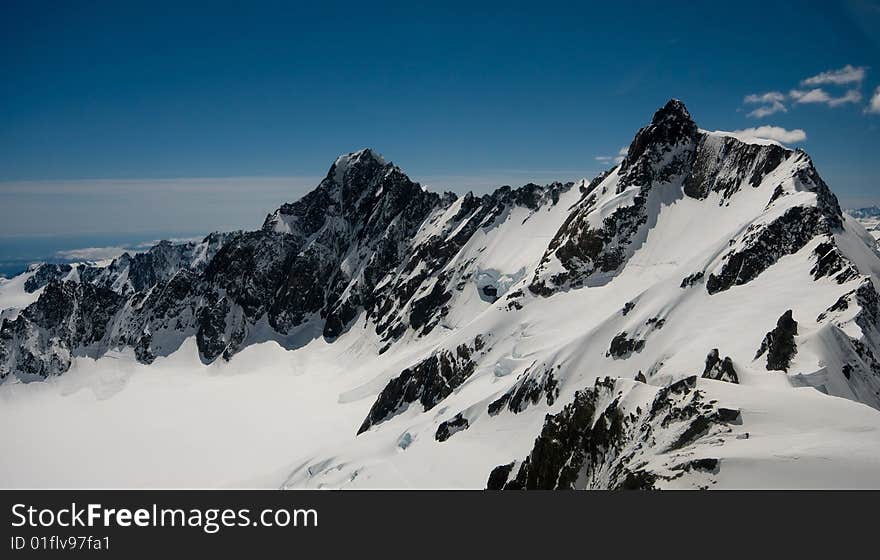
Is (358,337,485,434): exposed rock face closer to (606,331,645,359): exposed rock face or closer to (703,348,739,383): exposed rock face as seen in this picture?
(606,331,645,359): exposed rock face

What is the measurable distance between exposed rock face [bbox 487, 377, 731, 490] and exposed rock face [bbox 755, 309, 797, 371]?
2221 cm

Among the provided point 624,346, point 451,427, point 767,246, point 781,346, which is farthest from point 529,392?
point 767,246

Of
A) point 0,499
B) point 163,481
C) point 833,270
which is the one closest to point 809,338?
point 833,270

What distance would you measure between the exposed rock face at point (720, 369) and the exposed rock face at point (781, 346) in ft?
17.2

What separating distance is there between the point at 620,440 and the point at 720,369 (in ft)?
60.7

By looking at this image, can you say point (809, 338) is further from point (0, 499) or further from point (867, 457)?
point (0, 499)

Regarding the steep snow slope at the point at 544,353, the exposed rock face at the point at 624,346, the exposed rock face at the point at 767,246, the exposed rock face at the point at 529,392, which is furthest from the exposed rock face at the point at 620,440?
the exposed rock face at the point at 767,246

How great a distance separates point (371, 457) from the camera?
252ft

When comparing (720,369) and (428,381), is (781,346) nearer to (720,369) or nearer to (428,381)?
(720,369)

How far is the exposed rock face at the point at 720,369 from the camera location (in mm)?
40281

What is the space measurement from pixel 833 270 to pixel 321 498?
64847 millimetres

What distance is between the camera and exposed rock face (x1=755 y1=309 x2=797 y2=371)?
45312 millimetres

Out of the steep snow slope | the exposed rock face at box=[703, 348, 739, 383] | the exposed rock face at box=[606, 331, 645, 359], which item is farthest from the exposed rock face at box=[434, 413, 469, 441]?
the exposed rock face at box=[703, 348, 739, 383]

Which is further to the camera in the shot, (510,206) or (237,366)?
(237,366)
